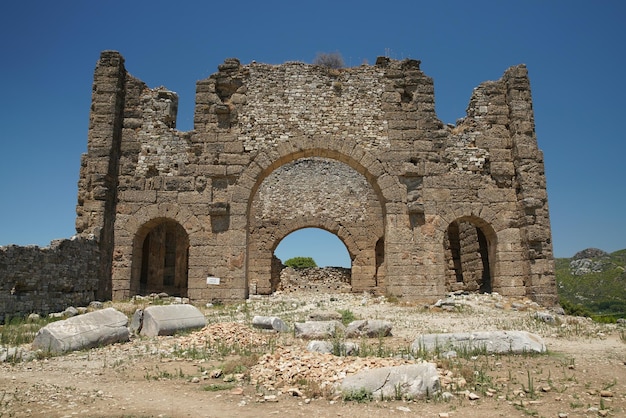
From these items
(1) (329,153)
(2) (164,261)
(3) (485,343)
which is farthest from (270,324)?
(2) (164,261)

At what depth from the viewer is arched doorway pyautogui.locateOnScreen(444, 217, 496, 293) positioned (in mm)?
14788

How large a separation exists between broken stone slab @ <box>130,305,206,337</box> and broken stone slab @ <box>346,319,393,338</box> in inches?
99.8

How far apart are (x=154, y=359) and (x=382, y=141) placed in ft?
28.6

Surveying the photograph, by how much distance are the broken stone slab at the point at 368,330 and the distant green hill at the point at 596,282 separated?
13.0 metres

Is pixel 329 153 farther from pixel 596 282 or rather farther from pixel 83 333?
pixel 596 282

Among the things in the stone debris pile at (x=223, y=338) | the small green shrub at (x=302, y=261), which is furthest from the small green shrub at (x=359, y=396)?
the small green shrub at (x=302, y=261)

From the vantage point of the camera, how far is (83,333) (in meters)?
6.46

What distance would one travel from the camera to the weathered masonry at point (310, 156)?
1225cm

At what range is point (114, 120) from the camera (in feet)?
41.8

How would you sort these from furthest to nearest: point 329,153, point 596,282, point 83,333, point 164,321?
point 596,282
point 329,153
point 164,321
point 83,333

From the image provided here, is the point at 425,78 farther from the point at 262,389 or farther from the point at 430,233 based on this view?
the point at 262,389

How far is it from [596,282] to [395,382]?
23951mm

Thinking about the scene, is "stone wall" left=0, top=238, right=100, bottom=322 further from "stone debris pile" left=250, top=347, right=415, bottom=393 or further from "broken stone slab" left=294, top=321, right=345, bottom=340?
"stone debris pile" left=250, top=347, right=415, bottom=393

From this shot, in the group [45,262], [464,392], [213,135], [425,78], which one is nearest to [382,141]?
[425,78]
